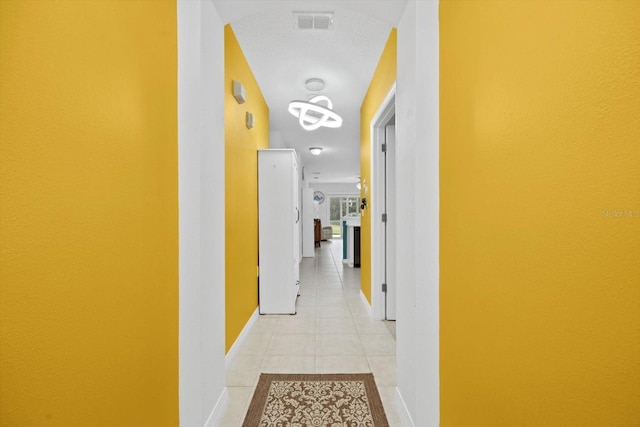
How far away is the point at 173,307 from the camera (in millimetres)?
1275

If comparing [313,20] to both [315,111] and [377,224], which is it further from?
[377,224]

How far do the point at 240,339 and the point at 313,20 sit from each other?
2669 mm

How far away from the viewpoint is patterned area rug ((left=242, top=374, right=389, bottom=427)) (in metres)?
1.62

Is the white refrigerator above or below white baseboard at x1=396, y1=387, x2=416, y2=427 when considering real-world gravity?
above

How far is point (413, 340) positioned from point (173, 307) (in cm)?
117

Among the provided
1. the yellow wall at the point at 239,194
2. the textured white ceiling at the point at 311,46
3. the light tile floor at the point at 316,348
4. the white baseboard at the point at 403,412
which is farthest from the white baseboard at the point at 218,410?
the textured white ceiling at the point at 311,46

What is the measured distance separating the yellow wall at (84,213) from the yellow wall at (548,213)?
1165mm

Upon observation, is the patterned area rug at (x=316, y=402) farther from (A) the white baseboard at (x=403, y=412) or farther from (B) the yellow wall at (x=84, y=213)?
(B) the yellow wall at (x=84, y=213)

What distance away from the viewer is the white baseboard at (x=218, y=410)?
1.53 meters

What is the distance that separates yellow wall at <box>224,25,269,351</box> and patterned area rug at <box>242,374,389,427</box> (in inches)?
23.8

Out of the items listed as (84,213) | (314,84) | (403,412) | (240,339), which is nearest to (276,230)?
(240,339)

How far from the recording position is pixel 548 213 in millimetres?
690

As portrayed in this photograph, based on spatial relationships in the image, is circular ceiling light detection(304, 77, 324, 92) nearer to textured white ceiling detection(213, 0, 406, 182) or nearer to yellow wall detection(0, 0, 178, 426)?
textured white ceiling detection(213, 0, 406, 182)

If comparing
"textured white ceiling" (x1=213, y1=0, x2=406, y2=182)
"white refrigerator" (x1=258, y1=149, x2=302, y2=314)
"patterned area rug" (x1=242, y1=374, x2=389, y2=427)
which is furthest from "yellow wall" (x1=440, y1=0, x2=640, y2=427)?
"white refrigerator" (x1=258, y1=149, x2=302, y2=314)
